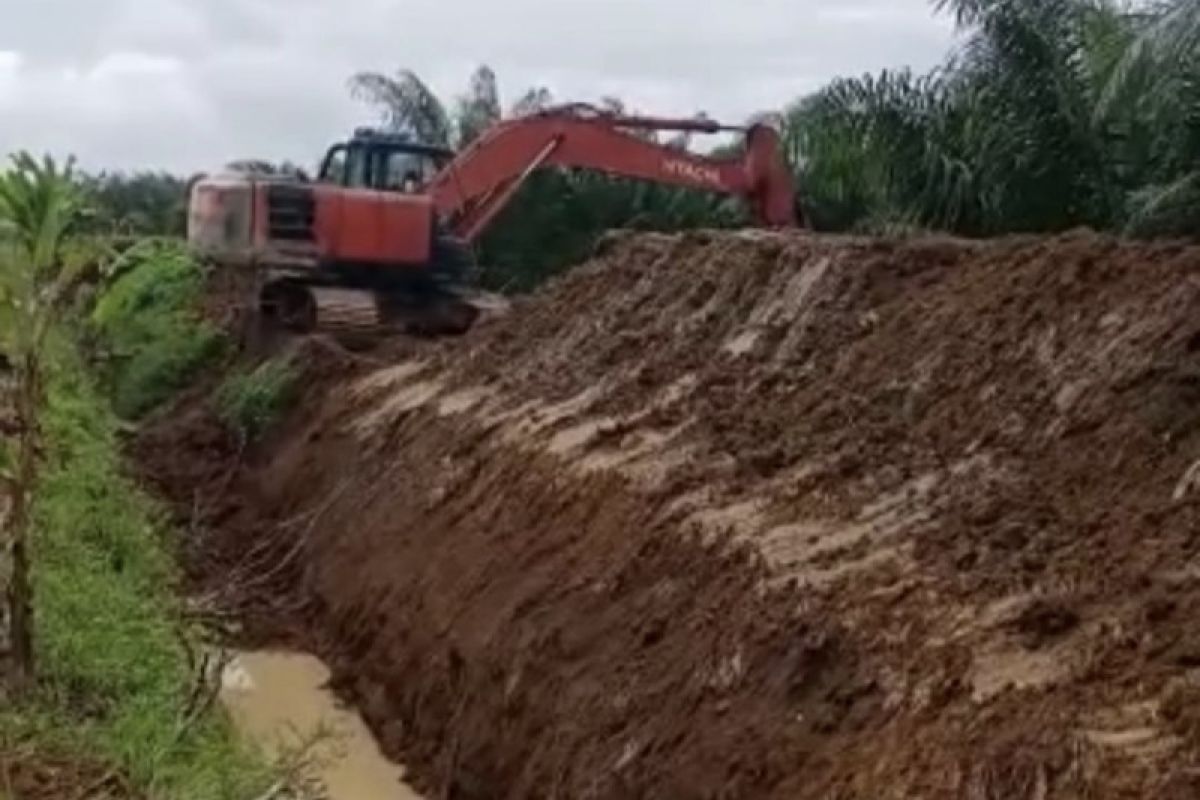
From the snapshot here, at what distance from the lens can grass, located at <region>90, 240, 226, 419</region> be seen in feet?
83.8

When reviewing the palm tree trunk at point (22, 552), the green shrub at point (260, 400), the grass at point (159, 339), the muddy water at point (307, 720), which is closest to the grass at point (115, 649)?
the palm tree trunk at point (22, 552)

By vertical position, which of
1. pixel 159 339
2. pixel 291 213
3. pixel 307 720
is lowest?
pixel 307 720

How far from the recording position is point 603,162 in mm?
22422

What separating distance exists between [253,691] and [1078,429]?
21.4 ft

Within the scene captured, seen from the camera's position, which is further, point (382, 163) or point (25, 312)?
point (382, 163)

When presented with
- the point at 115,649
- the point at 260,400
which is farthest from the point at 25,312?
the point at 260,400

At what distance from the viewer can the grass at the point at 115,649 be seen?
9.20 m

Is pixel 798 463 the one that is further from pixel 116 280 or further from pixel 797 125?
pixel 797 125

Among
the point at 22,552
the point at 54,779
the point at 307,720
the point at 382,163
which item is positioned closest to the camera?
the point at 54,779

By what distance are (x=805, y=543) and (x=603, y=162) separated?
40.3 ft

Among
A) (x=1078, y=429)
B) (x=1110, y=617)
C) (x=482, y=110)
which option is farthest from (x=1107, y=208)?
(x=482, y=110)

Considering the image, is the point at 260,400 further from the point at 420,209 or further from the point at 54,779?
the point at 54,779

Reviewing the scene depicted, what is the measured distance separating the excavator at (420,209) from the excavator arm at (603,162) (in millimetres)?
10

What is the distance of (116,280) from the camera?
12.2 meters
